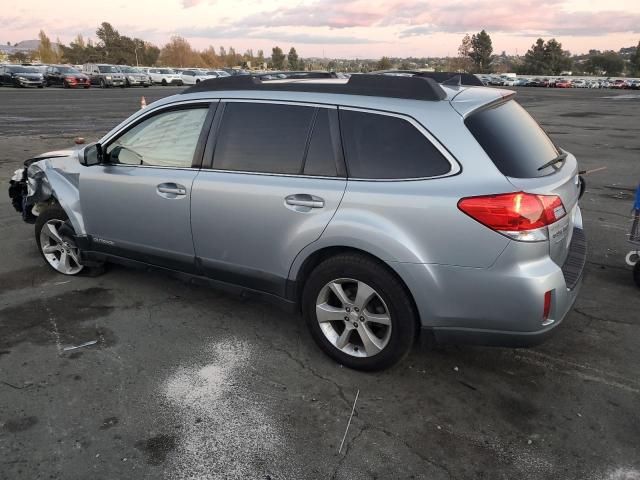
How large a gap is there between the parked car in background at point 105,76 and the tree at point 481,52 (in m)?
95.1

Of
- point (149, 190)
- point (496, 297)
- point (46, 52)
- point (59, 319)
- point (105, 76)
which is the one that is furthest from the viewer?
point (46, 52)

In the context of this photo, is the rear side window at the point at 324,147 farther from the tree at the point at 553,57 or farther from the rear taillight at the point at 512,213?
the tree at the point at 553,57

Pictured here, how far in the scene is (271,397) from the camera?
123 inches

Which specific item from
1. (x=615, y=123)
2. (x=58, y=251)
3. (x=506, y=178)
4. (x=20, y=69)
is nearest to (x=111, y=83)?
(x=20, y=69)

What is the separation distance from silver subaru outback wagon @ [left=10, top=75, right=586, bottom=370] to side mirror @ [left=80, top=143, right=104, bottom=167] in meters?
0.22

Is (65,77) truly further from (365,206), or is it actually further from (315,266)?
(365,206)

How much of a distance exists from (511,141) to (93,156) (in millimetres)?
3241

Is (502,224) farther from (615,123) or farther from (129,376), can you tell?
(615,123)

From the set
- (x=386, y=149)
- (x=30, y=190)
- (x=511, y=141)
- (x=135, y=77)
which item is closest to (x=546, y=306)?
(x=511, y=141)

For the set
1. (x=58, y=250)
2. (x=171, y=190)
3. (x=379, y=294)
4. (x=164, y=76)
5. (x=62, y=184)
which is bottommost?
(x=58, y=250)

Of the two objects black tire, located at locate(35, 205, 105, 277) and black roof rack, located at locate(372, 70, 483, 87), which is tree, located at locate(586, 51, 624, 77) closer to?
black roof rack, located at locate(372, 70, 483, 87)

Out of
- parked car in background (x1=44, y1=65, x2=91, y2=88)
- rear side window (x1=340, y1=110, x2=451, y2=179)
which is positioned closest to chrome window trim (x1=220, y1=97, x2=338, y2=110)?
rear side window (x1=340, y1=110, x2=451, y2=179)

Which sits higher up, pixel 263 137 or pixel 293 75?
pixel 293 75

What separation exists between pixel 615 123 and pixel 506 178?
20550 millimetres
